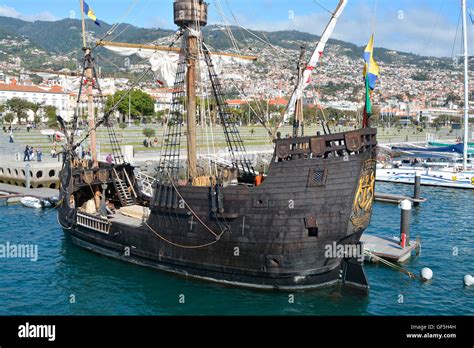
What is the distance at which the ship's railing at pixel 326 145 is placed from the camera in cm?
1575

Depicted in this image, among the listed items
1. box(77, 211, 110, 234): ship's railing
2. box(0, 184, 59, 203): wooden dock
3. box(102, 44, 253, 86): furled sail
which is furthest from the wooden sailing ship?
box(0, 184, 59, 203): wooden dock

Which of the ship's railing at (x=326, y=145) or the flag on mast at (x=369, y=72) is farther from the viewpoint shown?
the flag on mast at (x=369, y=72)

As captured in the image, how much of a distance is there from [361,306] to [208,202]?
20.9 feet

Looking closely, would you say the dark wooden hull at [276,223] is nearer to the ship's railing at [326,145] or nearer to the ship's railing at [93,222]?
the ship's railing at [326,145]

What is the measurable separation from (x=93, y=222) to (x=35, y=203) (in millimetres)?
13013

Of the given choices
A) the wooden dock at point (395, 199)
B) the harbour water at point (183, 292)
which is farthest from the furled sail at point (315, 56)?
the wooden dock at point (395, 199)

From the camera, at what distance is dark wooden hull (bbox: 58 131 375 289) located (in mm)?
15828

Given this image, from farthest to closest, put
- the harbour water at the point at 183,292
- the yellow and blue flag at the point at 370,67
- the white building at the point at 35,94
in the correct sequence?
the white building at the point at 35,94
the harbour water at the point at 183,292
the yellow and blue flag at the point at 370,67

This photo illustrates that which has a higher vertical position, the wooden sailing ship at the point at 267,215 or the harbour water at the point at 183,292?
the wooden sailing ship at the point at 267,215

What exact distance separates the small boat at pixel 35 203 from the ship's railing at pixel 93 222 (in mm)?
11322

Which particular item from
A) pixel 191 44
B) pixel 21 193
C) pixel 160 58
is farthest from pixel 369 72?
pixel 21 193

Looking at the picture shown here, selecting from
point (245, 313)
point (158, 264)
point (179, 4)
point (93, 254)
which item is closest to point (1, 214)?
point (93, 254)

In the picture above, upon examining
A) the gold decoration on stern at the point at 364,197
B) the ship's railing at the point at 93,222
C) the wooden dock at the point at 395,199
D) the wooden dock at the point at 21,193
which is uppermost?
the gold decoration on stern at the point at 364,197

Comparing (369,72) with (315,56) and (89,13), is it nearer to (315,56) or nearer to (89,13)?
(315,56)
